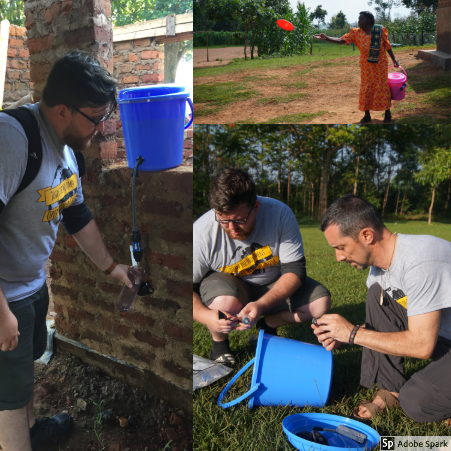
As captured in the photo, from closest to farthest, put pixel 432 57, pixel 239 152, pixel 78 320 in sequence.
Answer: pixel 78 320 < pixel 432 57 < pixel 239 152

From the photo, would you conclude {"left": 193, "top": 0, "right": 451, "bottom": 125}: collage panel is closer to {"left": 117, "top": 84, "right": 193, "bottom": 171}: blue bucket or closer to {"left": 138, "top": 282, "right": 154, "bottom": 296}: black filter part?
{"left": 117, "top": 84, "right": 193, "bottom": 171}: blue bucket

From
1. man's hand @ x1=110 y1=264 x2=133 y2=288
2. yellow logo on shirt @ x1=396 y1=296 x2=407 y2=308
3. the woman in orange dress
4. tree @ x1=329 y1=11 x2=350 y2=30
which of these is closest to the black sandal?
man's hand @ x1=110 y1=264 x2=133 y2=288

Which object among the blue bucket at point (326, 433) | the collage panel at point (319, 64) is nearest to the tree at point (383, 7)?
the collage panel at point (319, 64)

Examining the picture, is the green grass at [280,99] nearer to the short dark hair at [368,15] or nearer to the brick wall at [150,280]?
the short dark hair at [368,15]

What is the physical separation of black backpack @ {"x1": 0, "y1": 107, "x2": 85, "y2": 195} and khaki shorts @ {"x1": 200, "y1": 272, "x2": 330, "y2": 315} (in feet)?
3.02

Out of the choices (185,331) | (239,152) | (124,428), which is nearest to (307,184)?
(239,152)

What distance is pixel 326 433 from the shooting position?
146 centimetres

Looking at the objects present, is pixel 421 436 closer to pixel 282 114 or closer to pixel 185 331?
pixel 185 331

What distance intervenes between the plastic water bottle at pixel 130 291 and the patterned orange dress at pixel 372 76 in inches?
57.2

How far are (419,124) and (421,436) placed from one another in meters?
1.57

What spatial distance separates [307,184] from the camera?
2066 mm

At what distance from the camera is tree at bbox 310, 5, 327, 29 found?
1.73m

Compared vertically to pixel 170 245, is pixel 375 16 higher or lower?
higher

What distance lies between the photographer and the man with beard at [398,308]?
128 cm
